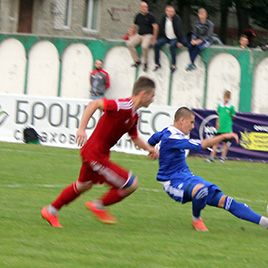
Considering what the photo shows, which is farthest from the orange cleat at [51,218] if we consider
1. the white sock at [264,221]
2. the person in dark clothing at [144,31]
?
the person in dark clothing at [144,31]

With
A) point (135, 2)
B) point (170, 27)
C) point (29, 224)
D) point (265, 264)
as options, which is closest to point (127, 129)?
point (29, 224)

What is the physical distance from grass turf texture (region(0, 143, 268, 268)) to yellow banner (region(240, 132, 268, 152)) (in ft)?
24.5

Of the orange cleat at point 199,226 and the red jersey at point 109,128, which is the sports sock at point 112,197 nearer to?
the red jersey at point 109,128

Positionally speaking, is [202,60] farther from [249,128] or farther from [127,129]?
[127,129]

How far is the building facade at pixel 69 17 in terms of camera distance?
36.6 meters

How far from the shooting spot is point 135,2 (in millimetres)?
40625

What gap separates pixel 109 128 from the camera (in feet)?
33.7

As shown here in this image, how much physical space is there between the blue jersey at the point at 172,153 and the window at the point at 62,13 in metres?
28.1

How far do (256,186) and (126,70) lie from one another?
11.9 metres

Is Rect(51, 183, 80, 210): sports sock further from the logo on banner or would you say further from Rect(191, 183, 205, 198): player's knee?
the logo on banner

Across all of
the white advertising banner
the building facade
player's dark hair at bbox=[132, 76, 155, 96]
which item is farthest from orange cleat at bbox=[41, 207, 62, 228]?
the building facade

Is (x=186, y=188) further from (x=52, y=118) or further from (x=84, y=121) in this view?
(x=52, y=118)

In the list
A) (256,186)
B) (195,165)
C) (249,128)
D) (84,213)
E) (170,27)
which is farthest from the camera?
(170,27)

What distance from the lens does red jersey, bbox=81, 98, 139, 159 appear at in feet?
33.5
